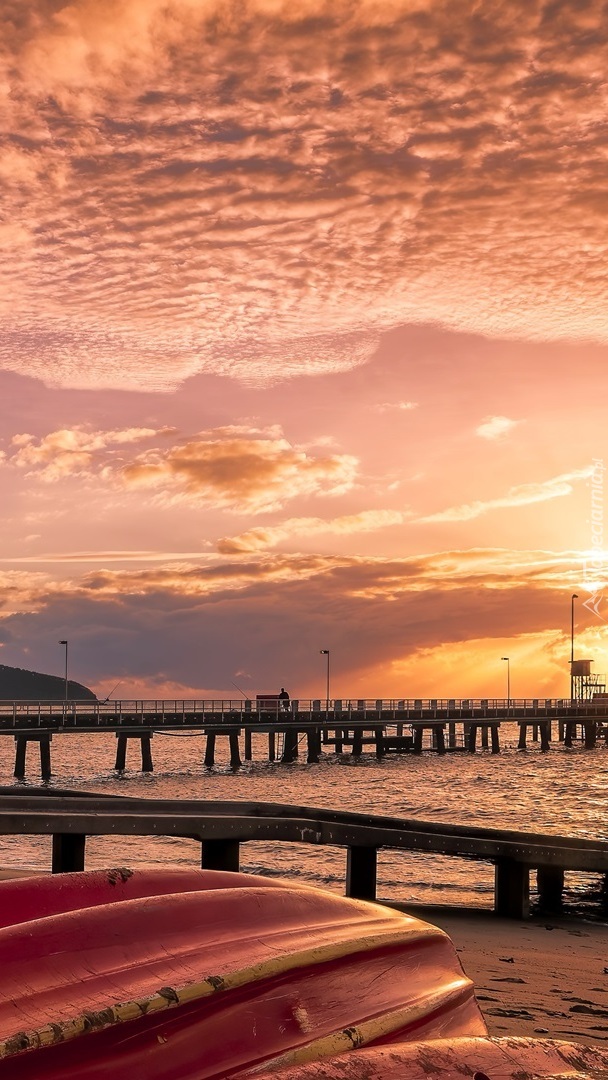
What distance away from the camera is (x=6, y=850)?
20484mm

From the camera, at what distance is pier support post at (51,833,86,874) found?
9.37m

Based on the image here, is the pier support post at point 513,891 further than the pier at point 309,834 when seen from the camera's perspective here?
Yes

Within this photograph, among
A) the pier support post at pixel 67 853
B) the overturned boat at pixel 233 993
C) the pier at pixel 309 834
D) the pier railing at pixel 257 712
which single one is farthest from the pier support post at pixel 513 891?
the pier railing at pixel 257 712

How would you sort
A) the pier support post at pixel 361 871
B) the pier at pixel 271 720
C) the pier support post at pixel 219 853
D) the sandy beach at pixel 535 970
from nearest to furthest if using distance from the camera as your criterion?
the sandy beach at pixel 535 970 → the pier support post at pixel 219 853 → the pier support post at pixel 361 871 → the pier at pixel 271 720

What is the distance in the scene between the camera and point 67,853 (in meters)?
9.43

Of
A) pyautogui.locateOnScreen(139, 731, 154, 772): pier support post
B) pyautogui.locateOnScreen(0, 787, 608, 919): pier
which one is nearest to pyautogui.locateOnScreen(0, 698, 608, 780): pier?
pyautogui.locateOnScreen(139, 731, 154, 772): pier support post

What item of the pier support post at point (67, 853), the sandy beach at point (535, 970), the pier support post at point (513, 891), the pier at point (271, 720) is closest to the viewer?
the sandy beach at point (535, 970)

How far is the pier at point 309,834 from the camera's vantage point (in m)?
8.69

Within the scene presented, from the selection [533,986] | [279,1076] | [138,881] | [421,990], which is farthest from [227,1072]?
[533,986]

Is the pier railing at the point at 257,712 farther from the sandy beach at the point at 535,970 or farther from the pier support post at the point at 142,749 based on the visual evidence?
the sandy beach at the point at 535,970

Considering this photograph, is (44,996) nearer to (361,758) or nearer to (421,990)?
(421,990)

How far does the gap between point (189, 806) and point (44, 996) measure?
23.9 ft

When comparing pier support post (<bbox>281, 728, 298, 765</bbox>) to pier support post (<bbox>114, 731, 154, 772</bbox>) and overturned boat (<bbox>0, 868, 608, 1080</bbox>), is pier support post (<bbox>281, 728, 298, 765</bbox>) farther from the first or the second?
overturned boat (<bbox>0, 868, 608, 1080</bbox>)

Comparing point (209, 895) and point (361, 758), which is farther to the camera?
point (361, 758)
